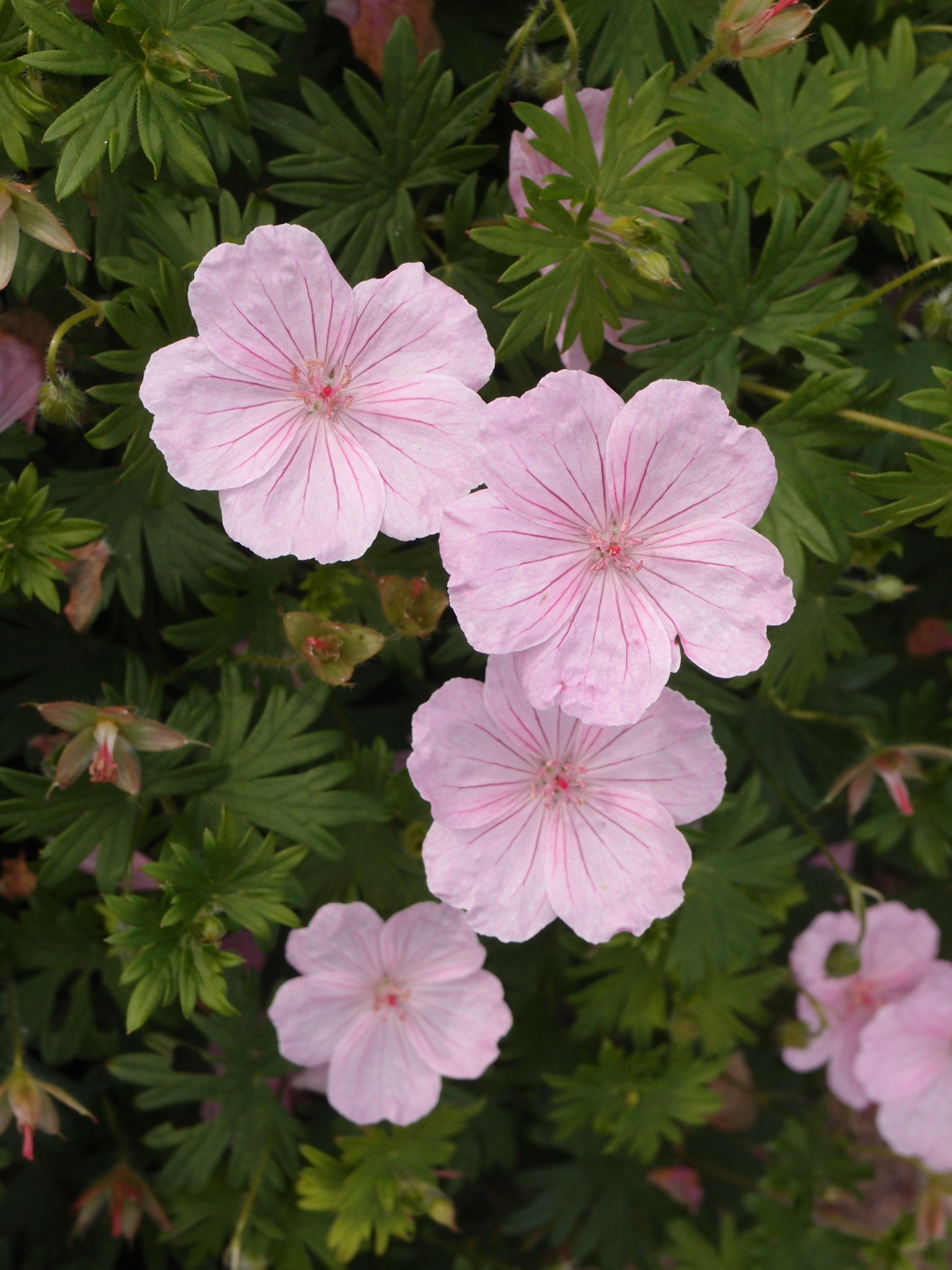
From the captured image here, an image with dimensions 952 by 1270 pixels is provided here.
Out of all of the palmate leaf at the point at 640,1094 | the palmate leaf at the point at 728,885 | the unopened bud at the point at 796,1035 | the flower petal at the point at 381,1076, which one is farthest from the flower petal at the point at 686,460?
the unopened bud at the point at 796,1035

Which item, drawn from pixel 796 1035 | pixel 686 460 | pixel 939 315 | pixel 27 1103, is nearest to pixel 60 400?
pixel 686 460

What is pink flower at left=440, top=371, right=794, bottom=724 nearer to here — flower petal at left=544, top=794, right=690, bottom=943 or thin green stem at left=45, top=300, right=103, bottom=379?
flower petal at left=544, top=794, right=690, bottom=943

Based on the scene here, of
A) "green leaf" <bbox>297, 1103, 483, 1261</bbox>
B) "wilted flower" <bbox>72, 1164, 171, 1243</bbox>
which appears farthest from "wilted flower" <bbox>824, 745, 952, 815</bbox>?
"wilted flower" <bbox>72, 1164, 171, 1243</bbox>

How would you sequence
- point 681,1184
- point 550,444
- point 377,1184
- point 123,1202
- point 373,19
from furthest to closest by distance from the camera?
point 681,1184 < point 123,1202 < point 377,1184 < point 373,19 < point 550,444

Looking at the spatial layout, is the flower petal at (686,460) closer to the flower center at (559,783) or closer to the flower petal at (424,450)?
the flower petal at (424,450)

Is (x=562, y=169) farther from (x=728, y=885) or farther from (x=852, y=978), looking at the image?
(x=852, y=978)
